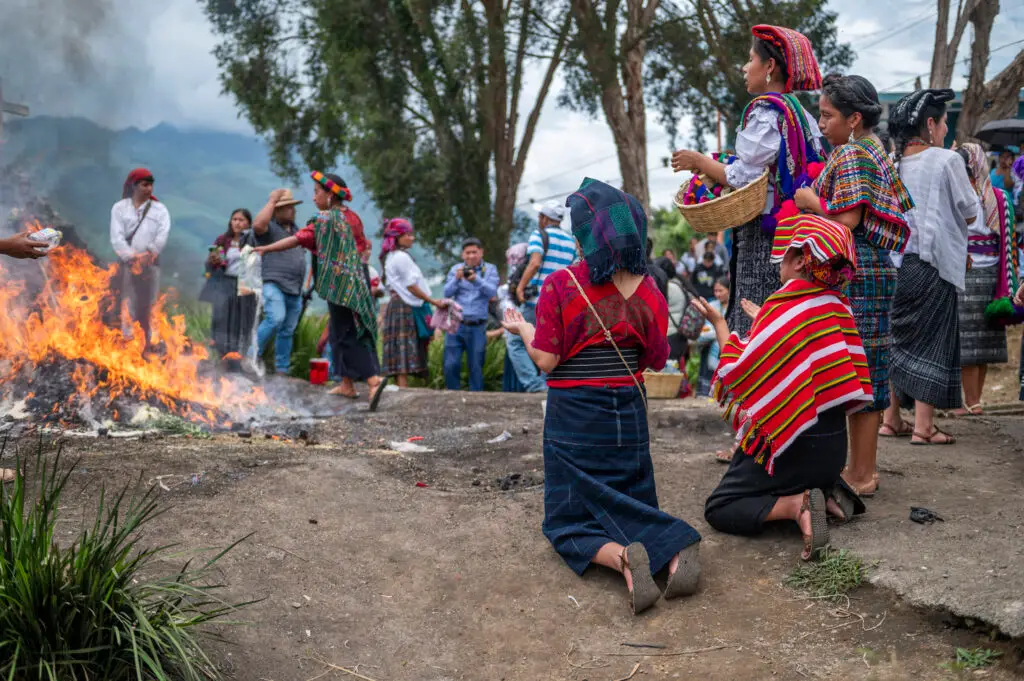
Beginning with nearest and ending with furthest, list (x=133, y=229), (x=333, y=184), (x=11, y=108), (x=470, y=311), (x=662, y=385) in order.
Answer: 1. (x=11, y=108)
2. (x=333, y=184)
3. (x=662, y=385)
4. (x=133, y=229)
5. (x=470, y=311)

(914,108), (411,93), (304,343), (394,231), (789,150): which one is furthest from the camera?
(411,93)

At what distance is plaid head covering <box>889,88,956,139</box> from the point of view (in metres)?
6.05

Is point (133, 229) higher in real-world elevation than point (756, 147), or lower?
higher

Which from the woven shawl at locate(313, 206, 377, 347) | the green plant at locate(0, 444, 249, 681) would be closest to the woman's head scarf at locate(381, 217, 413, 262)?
the woven shawl at locate(313, 206, 377, 347)

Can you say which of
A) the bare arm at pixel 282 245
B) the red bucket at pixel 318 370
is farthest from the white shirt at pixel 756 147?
the red bucket at pixel 318 370

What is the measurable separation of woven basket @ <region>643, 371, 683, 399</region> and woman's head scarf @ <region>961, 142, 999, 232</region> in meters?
3.41

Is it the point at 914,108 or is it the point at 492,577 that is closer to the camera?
the point at 492,577

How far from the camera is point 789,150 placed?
5215 mm

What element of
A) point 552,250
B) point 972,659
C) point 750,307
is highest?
point 552,250

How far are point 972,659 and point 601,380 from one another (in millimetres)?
1962

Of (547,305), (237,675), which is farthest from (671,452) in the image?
(237,675)

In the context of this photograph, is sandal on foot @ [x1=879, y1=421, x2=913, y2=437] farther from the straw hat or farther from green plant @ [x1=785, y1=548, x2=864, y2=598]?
the straw hat

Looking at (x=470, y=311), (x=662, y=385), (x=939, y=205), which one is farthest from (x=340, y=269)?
(x=939, y=205)

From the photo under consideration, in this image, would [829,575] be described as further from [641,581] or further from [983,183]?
[983,183]
